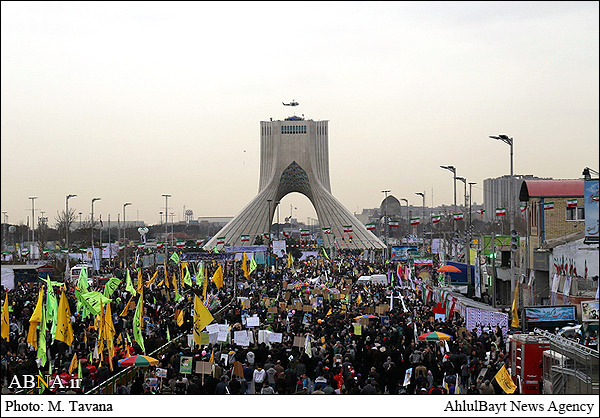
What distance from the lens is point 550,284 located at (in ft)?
88.9

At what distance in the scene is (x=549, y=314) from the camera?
19.6 m

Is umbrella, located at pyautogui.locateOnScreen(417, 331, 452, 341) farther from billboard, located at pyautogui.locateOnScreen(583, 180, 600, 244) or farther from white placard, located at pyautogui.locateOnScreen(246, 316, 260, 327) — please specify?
white placard, located at pyautogui.locateOnScreen(246, 316, 260, 327)

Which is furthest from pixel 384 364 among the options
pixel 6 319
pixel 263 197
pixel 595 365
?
pixel 263 197

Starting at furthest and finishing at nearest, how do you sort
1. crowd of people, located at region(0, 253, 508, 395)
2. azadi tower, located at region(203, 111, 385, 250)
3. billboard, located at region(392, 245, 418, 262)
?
azadi tower, located at region(203, 111, 385, 250) → billboard, located at region(392, 245, 418, 262) → crowd of people, located at region(0, 253, 508, 395)

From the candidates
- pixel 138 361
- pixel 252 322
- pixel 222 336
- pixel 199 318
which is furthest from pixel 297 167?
pixel 138 361

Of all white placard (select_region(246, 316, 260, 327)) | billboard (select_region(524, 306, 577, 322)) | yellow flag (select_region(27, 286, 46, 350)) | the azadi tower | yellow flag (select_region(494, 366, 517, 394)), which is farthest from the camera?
the azadi tower

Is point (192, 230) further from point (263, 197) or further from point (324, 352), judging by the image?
point (324, 352)

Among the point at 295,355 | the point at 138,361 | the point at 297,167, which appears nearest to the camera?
the point at 138,361

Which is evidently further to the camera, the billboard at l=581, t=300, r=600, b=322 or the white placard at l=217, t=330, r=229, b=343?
the white placard at l=217, t=330, r=229, b=343

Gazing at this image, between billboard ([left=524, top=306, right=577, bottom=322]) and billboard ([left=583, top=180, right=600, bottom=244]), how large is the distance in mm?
3962

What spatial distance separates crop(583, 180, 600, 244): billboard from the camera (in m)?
14.4

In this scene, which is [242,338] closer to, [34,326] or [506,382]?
[34,326]

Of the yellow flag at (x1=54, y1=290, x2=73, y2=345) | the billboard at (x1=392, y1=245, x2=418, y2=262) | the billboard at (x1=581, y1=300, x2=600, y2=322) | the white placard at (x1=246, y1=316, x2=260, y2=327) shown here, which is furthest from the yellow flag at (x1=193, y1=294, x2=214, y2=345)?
the billboard at (x1=392, y1=245, x2=418, y2=262)

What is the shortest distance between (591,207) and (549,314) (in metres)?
5.21
